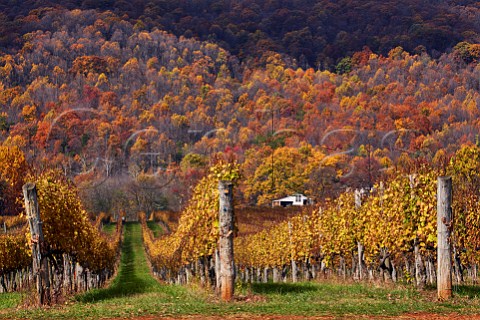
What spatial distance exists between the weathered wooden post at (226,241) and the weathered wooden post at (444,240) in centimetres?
499

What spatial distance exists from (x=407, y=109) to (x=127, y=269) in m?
128

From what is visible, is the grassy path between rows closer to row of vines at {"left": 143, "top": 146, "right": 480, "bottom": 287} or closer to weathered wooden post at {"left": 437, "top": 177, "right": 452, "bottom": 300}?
weathered wooden post at {"left": 437, "top": 177, "right": 452, "bottom": 300}

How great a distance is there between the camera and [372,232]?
26406 mm

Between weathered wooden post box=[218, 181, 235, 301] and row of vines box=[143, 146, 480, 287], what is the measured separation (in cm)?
266

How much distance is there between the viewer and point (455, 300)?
1827 centimetres

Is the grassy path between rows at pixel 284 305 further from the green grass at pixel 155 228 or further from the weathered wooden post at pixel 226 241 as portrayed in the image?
the green grass at pixel 155 228

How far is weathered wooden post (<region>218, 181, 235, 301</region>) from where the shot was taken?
782 inches

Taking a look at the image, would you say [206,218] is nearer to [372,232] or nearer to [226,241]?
[372,232]

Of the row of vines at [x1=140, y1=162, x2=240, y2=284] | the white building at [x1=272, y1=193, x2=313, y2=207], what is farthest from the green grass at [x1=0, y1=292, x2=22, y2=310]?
the white building at [x1=272, y1=193, x2=313, y2=207]

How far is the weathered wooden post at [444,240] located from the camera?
18703mm

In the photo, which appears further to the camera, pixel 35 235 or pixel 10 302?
pixel 10 302

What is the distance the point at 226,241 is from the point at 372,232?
764 centimetres

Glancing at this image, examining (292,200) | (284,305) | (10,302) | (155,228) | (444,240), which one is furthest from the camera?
(292,200)

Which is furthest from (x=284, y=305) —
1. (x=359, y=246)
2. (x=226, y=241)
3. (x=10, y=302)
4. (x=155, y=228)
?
(x=155, y=228)
